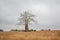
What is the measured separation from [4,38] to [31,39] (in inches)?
71.4

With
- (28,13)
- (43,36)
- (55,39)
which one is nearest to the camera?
(55,39)

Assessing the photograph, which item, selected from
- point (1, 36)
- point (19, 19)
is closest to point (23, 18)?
point (19, 19)

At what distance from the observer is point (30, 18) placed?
35406mm

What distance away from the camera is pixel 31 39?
10.8 m

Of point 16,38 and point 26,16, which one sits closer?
point 16,38

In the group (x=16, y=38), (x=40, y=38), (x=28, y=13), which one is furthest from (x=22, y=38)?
(x=28, y=13)

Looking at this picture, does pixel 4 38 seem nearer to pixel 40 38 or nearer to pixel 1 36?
pixel 1 36

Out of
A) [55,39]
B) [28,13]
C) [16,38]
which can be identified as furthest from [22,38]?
[28,13]

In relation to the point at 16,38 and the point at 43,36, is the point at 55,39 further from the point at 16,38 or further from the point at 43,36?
the point at 16,38

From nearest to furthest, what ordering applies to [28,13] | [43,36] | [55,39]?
[55,39], [43,36], [28,13]

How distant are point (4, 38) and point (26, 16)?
80.5ft

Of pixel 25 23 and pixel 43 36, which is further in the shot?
pixel 25 23

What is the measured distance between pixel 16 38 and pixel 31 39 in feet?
3.29

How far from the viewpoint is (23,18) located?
36125mm
